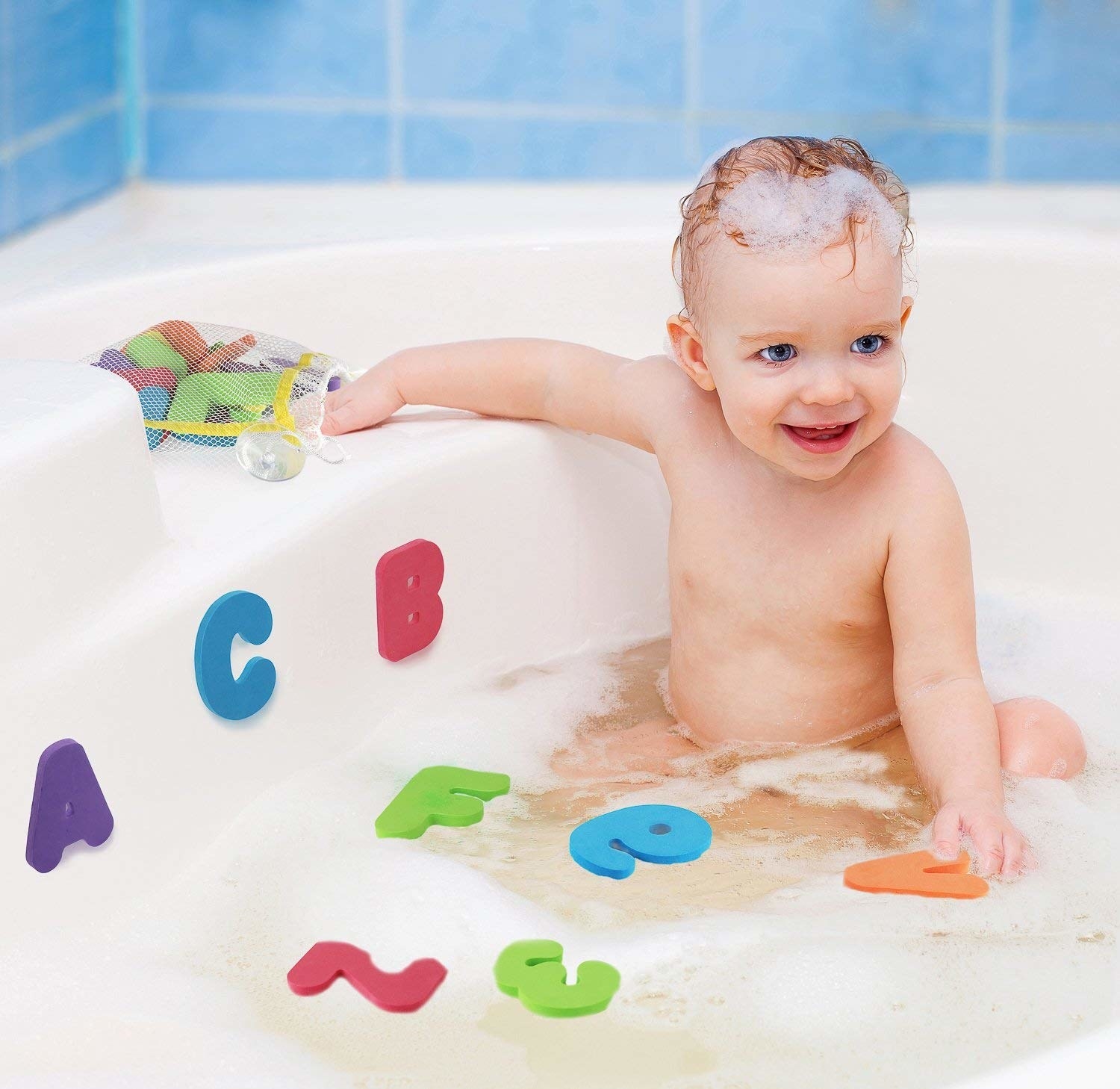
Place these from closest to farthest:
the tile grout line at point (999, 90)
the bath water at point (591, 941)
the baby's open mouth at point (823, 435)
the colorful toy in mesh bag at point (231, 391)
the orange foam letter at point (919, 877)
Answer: the bath water at point (591, 941) < the orange foam letter at point (919, 877) < the baby's open mouth at point (823, 435) < the colorful toy in mesh bag at point (231, 391) < the tile grout line at point (999, 90)

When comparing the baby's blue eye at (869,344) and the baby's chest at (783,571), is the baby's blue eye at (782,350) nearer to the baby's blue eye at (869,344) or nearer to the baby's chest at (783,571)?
the baby's blue eye at (869,344)

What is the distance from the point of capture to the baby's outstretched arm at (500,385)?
1.29m

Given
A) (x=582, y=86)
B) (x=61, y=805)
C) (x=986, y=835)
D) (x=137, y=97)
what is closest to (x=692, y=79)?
(x=582, y=86)

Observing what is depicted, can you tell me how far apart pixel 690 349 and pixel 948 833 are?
1.24ft

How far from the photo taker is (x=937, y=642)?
3.70 feet

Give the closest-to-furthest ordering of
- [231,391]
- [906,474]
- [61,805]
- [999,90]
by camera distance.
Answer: [61,805] < [906,474] < [231,391] < [999,90]

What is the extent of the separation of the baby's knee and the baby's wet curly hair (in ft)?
1.09

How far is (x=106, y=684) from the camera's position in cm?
96

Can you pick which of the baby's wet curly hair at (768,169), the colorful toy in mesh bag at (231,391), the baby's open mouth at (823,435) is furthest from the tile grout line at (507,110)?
the baby's open mouth at (823,435)

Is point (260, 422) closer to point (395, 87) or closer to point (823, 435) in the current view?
point (823, 435)

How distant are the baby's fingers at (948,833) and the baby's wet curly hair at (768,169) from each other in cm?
35

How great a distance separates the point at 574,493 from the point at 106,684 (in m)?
0.50

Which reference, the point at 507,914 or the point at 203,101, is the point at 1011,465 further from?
the point at 203,101

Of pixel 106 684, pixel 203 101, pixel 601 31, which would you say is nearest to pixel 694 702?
pixel 106 684
